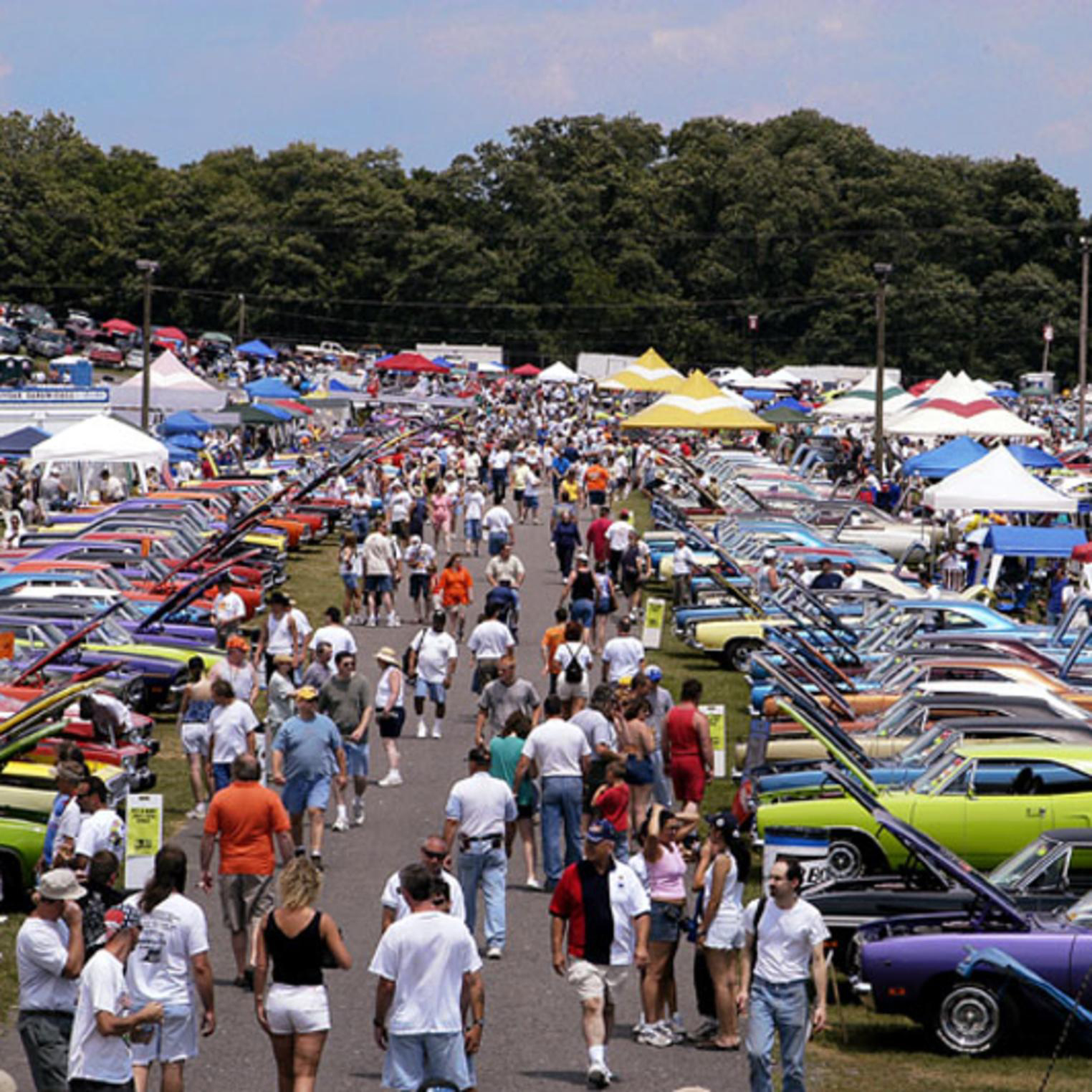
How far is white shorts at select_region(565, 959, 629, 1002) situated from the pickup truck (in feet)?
282

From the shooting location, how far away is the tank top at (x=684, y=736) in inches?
671

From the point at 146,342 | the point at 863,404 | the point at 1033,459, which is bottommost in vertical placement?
the point at 1033,459

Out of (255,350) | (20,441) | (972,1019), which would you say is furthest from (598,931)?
(255,350)

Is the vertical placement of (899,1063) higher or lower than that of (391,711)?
lower

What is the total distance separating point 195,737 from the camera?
56.1 ft

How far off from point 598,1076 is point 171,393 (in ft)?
157

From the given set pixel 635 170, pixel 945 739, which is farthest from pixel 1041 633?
pixel 635 170

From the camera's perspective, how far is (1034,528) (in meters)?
32.9

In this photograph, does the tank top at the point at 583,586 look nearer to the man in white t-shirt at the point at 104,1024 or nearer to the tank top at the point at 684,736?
the tank top at the point at 684,736

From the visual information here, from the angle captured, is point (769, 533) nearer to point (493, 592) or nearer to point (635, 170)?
point (493, 592)

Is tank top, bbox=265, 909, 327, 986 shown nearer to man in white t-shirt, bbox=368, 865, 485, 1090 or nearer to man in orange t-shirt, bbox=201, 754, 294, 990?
man in white t-shirt, bbox=368, 865, 485, 1090

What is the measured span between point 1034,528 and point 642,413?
13.0 meters

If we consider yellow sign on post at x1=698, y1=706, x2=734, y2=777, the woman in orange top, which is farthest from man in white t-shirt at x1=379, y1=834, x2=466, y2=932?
the woman in orange top

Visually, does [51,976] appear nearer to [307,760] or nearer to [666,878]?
[666,878]
